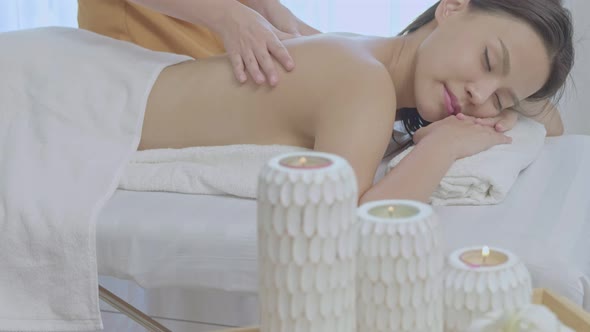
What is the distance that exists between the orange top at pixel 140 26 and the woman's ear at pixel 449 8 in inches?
24.3

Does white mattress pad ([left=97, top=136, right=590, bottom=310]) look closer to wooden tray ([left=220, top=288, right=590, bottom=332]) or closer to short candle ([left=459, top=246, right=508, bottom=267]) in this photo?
wooden tray ([left=220, top=288, right=590, bottom=332])

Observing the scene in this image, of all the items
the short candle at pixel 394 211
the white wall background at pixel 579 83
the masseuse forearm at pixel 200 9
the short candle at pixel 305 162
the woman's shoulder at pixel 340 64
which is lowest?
the white wall background at pixel 579 83

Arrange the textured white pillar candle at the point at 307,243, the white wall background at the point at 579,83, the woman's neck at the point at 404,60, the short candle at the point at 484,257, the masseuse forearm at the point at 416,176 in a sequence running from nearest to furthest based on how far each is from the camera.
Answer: the textured white pillar candle at the point at 307,243 → the short candle at the point at 484,257 → the masseuse forearm at the point at 416,176 → the woman's neck at the point at 404,60 → the white wall background at the point at 579,83

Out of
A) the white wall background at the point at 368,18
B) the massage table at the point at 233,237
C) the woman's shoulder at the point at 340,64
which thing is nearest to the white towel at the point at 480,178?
the massage table at the point at 233,237

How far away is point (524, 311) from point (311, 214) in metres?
0.22

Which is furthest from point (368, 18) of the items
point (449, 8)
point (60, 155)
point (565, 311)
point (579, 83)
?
point (565, 311)

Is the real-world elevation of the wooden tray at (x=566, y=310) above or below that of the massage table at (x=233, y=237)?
above

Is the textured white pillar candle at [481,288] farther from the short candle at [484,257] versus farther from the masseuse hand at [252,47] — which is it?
the masseuse hand at [252,47]

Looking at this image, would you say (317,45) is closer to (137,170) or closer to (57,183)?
(137,170)

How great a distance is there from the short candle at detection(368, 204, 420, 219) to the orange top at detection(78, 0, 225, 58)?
3.94 feet

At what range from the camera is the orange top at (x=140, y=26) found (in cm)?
185

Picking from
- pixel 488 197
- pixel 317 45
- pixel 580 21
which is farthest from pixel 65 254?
pixel 580 21

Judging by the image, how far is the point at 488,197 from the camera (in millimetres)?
1350

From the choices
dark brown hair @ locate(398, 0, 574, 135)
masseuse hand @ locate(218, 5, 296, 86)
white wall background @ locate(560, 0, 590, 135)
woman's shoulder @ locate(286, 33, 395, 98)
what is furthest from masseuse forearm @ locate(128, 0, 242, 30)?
white wall background @ locate(560, 0, 590, 135)
